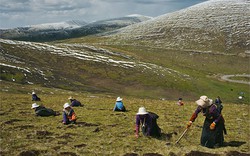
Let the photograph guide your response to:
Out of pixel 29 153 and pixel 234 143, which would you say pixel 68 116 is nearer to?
pixel 29 153

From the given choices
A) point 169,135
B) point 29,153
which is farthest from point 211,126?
point 29,153

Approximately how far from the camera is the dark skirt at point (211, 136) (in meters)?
21.0

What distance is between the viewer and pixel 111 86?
385ft

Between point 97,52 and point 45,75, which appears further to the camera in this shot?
point 97,52

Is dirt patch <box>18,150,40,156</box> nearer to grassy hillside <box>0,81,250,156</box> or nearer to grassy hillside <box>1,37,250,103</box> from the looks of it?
grassy hillside <box>0,81,250,156</box>

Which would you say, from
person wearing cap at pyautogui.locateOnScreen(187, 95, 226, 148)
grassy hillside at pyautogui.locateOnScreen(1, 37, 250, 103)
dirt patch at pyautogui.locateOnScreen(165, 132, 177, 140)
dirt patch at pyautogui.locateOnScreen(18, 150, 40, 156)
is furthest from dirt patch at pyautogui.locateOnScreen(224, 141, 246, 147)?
grassy hillside at pyautogui.locateOnScreen(1, 37, 250, 103)

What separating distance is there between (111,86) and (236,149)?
9747cm

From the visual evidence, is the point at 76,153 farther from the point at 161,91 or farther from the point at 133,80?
the point at 133,80

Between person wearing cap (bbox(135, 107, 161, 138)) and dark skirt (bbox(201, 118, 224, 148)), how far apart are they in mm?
3852

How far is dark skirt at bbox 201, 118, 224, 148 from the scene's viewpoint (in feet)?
69.1

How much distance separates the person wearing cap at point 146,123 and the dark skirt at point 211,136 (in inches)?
152

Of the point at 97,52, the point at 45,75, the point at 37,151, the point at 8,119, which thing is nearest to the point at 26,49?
the point at 97,52

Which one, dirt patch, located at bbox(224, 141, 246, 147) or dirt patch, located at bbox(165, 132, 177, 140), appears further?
dirt patch, located at bbox(165, 132, 177, 140)

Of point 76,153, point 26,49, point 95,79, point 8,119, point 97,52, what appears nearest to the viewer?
point 76,153
